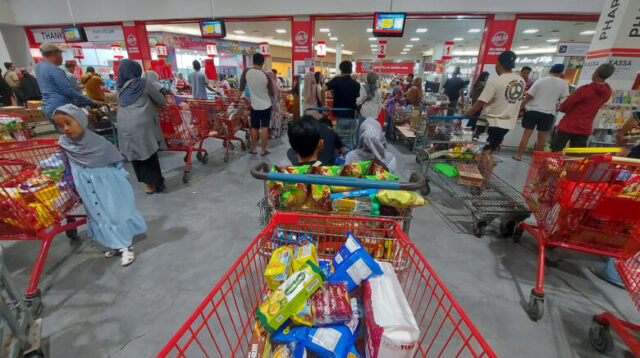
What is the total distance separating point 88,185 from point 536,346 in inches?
142

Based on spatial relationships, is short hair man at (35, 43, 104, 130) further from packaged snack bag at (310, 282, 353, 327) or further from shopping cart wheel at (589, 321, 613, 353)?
shopping cart wheel at (589, 321, 613, 353)

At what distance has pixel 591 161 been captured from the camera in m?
1.78

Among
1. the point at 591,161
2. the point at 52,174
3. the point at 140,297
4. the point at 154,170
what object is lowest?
the point at 140,297

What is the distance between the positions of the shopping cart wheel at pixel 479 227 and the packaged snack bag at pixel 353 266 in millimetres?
2327

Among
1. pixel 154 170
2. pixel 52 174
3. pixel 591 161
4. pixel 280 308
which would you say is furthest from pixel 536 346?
pixel 154 170

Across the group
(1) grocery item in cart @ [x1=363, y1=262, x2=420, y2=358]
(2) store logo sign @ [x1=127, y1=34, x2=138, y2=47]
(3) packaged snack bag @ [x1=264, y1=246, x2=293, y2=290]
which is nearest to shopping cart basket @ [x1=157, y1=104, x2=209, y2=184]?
(3) packaged snack bag @ [x1=264, y1=246, x2=293, y2=290]

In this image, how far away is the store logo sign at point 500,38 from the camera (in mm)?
7305

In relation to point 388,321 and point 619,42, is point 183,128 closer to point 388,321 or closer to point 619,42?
point 388,321

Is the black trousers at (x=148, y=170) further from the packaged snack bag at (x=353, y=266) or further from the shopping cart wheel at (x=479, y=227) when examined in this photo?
the shopping cart wheel at (x=479, y=227)

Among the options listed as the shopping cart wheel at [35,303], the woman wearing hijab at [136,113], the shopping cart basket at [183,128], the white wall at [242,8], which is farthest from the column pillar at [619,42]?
the shopping cart wheel at [35,303]

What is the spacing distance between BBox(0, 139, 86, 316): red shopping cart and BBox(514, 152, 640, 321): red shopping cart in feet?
12.2

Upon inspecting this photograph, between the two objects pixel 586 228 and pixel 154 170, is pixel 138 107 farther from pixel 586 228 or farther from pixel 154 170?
pixel 586 228

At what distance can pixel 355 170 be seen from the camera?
1586 millimetres

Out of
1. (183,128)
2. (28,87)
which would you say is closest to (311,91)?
(183,128)
